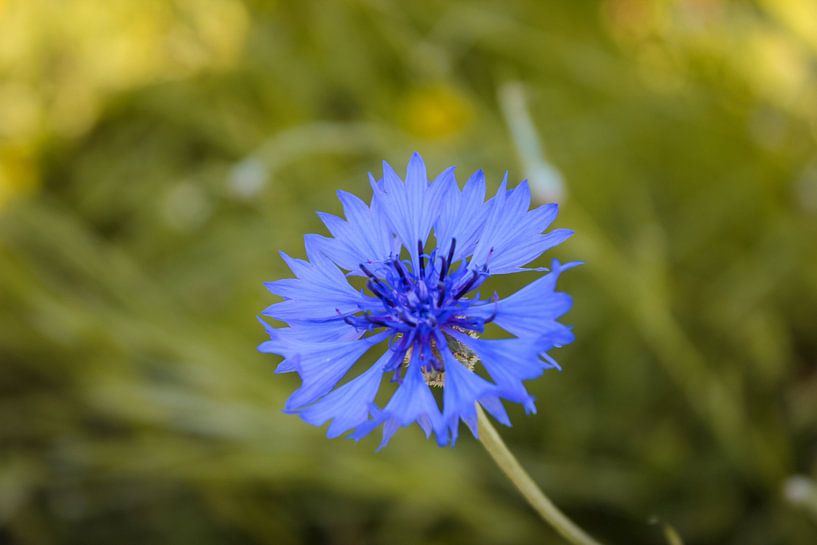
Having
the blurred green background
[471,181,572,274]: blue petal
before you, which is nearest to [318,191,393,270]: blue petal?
[471,181,572,274]: blue petal

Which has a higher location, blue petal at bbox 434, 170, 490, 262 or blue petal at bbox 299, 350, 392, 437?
blue petal at bbox 434, 170, 490, 262

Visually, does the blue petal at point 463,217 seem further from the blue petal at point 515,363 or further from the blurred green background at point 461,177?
the blurred green background at point 461,177

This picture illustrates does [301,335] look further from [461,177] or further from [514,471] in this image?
[461,177]

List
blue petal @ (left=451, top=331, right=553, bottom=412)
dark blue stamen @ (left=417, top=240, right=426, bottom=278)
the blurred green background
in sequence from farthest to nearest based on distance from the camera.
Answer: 1. the blurred green background
2. dark blue stamen @ (left=417, top=240, right=426, bottom=278)
3. blue petal @ (left=451, top=331, right=553, bottom=412)

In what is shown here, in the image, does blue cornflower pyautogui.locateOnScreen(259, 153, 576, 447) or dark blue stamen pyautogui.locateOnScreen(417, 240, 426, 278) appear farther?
dark blue stamen pyautogui.locateOnScreen(417, 240, 426, 278)

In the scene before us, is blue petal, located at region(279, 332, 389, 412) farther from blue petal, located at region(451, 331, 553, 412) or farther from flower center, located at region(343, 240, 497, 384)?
blue petal, located at region(451, 331, 553, 412)

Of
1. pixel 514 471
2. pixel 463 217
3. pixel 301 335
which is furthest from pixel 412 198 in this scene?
pixel 514 471

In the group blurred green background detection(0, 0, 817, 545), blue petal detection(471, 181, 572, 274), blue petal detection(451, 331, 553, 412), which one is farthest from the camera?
blurred green background detection(0, 0, 817, 545)

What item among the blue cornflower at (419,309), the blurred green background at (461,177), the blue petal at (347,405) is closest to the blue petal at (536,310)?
the blue cornflower at (419,309)
